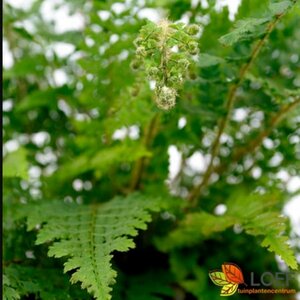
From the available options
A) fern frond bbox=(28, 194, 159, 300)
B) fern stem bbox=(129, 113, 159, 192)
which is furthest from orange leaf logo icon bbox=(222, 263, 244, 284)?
fern stem bbox=(129, 113, 159, 192)

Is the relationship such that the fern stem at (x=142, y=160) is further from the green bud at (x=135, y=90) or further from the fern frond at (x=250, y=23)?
the fern frond at (x=250, y=23)

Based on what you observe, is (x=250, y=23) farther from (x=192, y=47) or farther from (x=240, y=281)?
(x=240, y=281)

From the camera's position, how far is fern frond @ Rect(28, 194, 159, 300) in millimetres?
576

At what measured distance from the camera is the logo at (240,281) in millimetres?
730

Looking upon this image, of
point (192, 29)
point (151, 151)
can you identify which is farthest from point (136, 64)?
point (151, 151)

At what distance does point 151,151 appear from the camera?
961mm

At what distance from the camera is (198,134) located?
982 mm

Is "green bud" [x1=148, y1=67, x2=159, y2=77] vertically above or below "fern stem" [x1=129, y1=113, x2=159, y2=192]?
below

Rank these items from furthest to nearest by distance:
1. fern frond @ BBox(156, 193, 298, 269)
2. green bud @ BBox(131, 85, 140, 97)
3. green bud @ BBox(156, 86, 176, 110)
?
green bud @ BBox(131, 85, 140, 97)
fern frond @ BBox(156, 193, 298, 269)
green bud @ BBox(156, 86, 176, 110)

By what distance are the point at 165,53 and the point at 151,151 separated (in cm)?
40

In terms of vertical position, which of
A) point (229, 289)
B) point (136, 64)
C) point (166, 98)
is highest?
point (136, 64)

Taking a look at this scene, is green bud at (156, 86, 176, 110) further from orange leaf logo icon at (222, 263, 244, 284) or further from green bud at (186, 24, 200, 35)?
orange leaf logo icon at (222, 263, 244, 284)

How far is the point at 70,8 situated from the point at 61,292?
0.52 metres

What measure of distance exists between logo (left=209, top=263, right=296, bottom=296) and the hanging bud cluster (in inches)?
11.4
